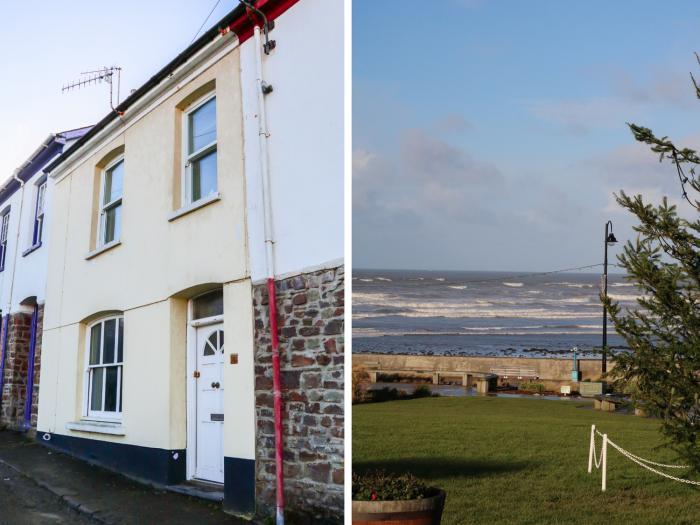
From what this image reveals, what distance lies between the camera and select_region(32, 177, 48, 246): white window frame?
7.08 meters

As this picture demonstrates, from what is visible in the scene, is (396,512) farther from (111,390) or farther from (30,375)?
(30,375)

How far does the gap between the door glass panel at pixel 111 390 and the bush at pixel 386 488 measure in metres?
2.42

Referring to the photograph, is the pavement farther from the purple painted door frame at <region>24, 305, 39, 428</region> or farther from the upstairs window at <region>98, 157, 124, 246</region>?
the upstairs window at <region>98, 157, 124, 246</region>

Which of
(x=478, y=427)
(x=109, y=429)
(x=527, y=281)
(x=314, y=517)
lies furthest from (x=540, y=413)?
(x=314, y=517)

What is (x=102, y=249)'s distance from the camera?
510 cm

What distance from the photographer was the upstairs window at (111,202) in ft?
17.2

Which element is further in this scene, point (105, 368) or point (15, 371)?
point (15, 371)

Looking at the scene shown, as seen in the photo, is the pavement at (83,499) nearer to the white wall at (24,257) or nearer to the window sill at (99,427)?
the window sill at (99,427)

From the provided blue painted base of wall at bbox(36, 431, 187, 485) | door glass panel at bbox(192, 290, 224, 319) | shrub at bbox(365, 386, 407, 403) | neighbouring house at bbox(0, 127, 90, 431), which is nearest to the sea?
shrub at bbox(365, 386, 407, 403)

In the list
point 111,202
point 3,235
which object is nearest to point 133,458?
point 111,202

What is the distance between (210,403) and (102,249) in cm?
154

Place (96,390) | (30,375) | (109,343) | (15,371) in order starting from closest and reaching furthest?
(109,343) < (96,390) < (30,375) < (15,371)

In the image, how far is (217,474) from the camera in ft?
13.7

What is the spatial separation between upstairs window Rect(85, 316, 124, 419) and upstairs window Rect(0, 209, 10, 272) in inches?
134
